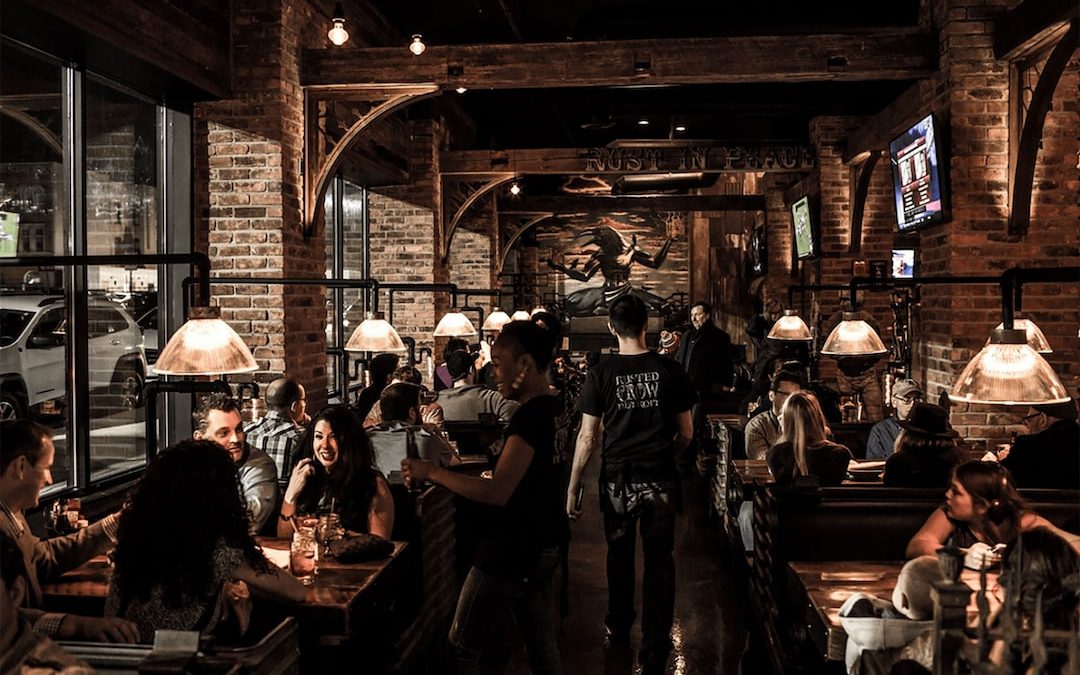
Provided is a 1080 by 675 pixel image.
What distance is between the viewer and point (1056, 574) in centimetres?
226

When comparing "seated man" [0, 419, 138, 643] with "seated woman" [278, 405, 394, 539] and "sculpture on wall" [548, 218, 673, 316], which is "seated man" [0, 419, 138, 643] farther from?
"sculpture on wall" [548, 218, 673, 316]

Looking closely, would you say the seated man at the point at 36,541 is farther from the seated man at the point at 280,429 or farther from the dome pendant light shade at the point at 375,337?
the dome pendant light shade at the point at 375,337

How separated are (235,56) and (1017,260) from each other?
204 inches

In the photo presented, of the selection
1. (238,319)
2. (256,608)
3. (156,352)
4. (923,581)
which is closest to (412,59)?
(238,319)

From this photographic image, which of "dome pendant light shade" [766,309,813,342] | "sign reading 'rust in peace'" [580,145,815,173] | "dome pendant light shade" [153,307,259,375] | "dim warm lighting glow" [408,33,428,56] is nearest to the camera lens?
"dome pendant light shade" [153,307,259,375]

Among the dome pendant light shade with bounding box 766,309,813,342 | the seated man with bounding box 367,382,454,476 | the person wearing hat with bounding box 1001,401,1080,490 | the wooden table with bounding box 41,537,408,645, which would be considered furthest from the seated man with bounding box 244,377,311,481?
the dome pendant light shade with bounding box 766,309,813,342

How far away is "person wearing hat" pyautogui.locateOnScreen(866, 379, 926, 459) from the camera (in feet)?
19.5

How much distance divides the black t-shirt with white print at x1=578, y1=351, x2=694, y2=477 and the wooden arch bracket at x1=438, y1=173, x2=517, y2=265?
7163 millimetres

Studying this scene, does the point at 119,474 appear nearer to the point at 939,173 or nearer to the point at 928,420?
the point at 928,420

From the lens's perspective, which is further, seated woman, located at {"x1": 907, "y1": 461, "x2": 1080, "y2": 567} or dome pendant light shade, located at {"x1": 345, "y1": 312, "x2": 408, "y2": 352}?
dome pendant light shade, located at {"x1": 345, "y1": 312, "x2": 408, "y2": 352}

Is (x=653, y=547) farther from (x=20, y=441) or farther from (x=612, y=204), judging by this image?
(x=612, y=204)

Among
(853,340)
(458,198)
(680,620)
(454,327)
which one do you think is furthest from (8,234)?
(458,198)

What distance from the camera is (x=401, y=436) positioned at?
16.4 ft

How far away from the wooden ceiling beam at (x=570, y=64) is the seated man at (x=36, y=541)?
13.4 ft
